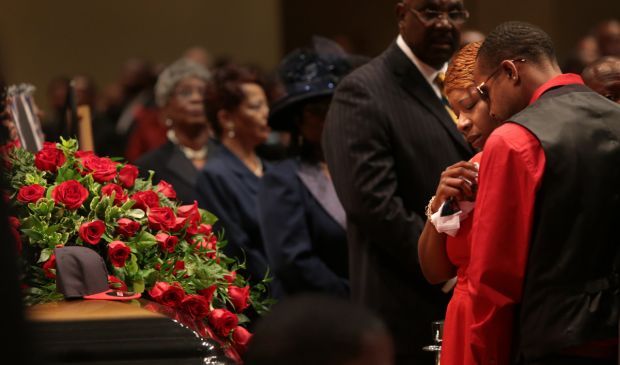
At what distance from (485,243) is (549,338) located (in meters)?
0.24

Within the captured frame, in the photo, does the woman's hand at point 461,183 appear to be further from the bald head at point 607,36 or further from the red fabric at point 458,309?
the bald head at point 607,36

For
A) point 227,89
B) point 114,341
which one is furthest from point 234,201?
point 114,341

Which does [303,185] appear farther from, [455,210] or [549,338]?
[549,338]

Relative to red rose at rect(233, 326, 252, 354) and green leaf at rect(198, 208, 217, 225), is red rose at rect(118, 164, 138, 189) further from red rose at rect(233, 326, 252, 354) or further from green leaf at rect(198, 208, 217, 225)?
→ red rose at rect(233, 326, 252, 354)

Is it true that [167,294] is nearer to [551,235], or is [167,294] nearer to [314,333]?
[551,235]

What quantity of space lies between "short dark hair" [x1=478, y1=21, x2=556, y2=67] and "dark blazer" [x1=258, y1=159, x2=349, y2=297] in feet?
6.00

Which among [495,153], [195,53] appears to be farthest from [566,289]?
[195,53]

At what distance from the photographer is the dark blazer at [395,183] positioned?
11.9 ft

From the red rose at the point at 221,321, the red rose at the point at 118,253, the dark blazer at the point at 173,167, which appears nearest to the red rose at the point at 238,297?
the red rose at the point at 221,321

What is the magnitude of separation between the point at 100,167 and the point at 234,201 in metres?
2.03

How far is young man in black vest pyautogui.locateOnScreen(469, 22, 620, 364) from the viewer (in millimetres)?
2557

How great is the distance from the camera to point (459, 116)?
310 cm

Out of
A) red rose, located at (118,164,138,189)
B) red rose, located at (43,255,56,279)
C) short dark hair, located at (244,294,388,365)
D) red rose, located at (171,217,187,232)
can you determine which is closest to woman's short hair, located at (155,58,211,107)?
red rose, located at (118,164,138,189)

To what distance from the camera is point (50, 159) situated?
3.11m
